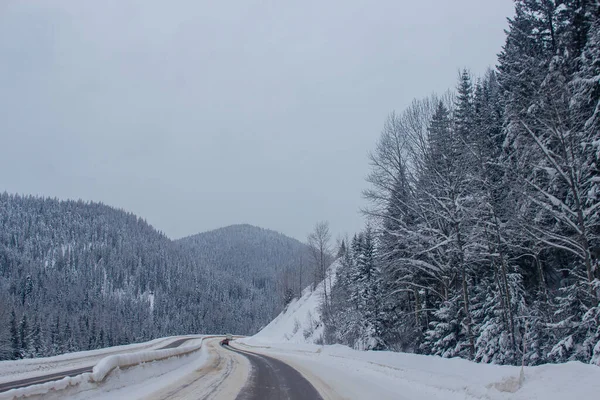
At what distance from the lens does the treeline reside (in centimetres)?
1515

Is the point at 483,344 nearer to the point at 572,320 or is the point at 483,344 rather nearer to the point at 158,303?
the point at 572,320

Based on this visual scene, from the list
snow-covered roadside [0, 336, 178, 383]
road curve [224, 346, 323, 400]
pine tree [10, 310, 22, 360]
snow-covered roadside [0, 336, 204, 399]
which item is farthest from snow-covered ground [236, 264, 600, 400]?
pine tree [10, 310, 22, 360]

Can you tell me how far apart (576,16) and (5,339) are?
217ft

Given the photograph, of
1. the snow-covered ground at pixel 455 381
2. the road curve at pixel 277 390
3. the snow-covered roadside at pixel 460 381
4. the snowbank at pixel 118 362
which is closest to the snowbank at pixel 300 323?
the snow-covered ground at pixel 455 381

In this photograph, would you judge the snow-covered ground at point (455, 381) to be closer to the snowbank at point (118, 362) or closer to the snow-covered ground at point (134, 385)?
the snow-covered ground at point (134, 385)

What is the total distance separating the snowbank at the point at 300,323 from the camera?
2362 inches

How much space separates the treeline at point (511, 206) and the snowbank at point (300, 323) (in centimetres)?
2980

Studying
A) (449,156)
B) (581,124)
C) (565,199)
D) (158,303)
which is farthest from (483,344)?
(158,303)

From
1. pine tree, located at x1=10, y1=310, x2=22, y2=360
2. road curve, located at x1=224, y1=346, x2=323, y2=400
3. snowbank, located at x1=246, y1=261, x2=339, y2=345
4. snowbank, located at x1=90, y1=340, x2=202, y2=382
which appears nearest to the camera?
snowbank, located at x1=90, y1=340, x2=202, y2=382

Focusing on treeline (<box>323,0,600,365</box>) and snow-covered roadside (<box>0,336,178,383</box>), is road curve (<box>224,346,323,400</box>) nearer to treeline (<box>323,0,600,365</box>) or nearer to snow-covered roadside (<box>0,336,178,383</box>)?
treeline (<box>323,0,600,365</box>)

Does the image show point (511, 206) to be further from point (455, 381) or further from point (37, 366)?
point (37, 366)

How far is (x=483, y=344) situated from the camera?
1998 centimetres

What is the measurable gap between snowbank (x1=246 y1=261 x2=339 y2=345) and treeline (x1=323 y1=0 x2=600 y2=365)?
97.8 feet

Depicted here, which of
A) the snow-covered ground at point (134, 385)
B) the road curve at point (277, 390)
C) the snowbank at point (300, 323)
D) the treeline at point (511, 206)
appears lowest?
the snowbank at point (300, 323)
